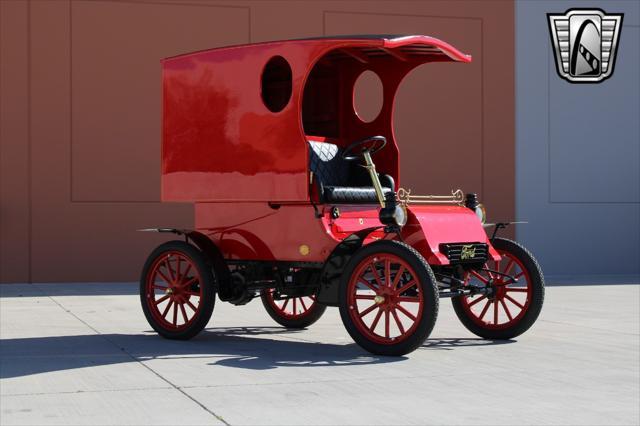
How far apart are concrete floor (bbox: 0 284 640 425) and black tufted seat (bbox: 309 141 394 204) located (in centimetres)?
112

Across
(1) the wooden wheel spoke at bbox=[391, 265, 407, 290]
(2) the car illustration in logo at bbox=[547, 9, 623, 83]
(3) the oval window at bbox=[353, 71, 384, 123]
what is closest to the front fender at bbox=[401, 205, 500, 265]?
(1) the wooden wheel spoke at bbox=[391, 265, 407, 290]

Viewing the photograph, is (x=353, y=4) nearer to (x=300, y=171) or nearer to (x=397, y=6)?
(x=397, y=6)

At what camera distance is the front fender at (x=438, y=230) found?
26.3 ft

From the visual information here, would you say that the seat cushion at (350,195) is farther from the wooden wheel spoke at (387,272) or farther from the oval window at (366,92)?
the oval window at (366,92)

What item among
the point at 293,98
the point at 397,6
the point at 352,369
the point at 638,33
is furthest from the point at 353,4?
the point at 352,369

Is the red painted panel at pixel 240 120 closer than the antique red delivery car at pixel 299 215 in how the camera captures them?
No

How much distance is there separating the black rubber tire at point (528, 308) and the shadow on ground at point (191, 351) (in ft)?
0.45

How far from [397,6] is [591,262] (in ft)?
17.1

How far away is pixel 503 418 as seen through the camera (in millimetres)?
5621

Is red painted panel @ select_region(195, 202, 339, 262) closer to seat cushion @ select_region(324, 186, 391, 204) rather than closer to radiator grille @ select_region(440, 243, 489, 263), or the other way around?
seat cushion @ select_region(324, 186, 391, 204)

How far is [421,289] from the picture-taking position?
747 cm

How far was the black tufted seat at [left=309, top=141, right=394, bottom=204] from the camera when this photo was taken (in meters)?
8.39

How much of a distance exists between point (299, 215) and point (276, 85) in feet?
4.47

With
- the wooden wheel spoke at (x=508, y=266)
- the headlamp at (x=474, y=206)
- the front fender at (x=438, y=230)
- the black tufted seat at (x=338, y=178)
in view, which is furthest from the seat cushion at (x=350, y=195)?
the wooden wheel spoke at (x=508, y=266)
